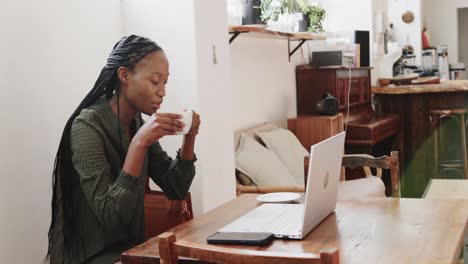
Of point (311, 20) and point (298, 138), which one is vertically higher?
point (311, 20)

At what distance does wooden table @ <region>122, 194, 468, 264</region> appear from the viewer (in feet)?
5.01

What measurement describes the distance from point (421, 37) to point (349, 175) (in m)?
5.31

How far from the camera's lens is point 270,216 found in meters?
1.94

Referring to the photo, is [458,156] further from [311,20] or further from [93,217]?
[93,217]

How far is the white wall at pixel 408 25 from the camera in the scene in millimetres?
9773

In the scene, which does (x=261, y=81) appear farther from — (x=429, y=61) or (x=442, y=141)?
(x=429, y=61)

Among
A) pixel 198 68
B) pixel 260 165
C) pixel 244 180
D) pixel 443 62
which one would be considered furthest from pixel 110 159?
pixel 443 62

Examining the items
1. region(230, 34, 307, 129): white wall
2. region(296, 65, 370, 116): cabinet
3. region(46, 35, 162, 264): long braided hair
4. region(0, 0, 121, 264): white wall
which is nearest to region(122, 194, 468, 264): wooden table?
region(46, 35, 162, 264): long braided hair

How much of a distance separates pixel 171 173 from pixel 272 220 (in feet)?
1.92

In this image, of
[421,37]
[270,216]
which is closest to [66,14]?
[270,216]

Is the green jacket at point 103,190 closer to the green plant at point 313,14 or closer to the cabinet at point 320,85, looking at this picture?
the cabinet at point 320,85

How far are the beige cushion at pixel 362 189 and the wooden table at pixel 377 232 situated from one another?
1726mm

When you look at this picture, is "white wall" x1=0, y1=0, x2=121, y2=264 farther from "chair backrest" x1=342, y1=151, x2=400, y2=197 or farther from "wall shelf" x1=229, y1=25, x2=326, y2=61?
"wall shelf" x1=229, y1=25, x2=326, y2=61

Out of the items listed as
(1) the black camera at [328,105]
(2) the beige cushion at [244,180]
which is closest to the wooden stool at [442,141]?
(1) the black camera at [328,105]
